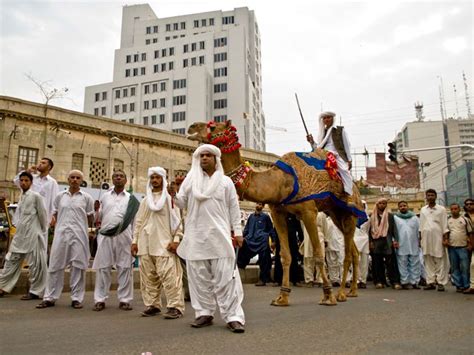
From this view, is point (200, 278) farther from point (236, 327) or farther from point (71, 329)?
point (71, 329)

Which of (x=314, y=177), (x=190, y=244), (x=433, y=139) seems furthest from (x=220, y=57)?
(x=190, y=244)

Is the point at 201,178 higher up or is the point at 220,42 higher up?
the point at 220,42

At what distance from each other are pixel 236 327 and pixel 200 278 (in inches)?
27.5

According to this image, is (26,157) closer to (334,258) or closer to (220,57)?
(334,258)

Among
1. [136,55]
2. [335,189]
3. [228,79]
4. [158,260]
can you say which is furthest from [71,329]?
[136,55]

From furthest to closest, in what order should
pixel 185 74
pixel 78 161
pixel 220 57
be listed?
pixel 220 57 < pixel 185 74 < pixel 78 161

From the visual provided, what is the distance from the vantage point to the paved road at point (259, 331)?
3525 mm

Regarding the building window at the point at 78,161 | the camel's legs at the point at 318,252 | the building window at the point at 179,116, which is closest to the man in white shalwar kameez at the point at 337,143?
the camel's legs at the point at 318,252

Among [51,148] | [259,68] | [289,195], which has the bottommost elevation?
[289,195]

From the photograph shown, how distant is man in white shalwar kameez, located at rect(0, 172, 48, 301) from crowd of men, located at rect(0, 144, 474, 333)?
0.05 feet

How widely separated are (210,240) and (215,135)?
160 cm

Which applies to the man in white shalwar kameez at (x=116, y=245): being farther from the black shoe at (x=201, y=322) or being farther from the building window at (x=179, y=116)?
the building window at (x=179, y=116)

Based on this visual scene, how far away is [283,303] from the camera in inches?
233

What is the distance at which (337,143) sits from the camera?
7.11m
